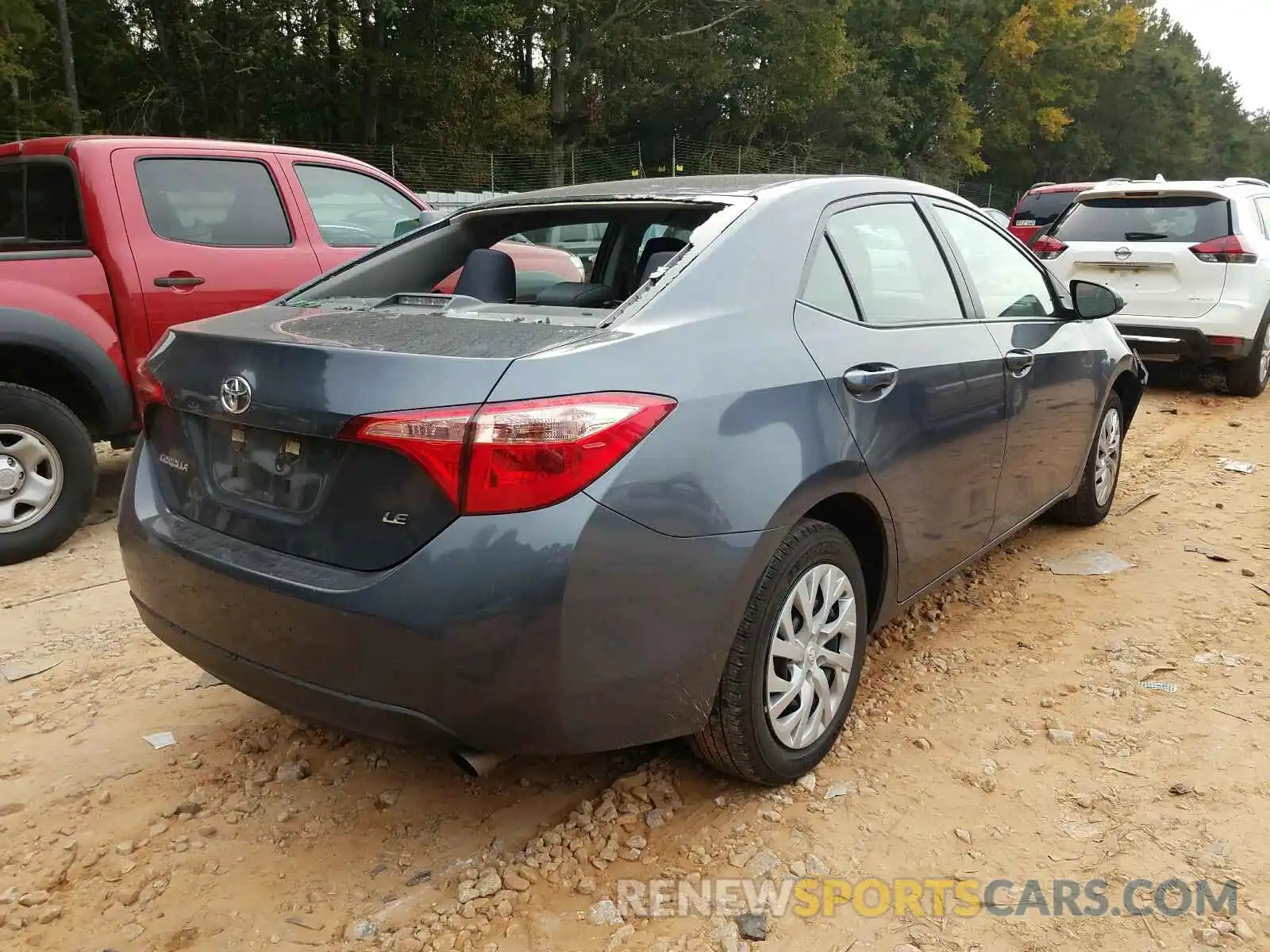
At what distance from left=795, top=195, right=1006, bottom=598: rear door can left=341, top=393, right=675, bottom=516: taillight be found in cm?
82

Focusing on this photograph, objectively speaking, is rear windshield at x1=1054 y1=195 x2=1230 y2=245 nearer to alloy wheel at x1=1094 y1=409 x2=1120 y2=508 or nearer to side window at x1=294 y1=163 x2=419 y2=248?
alloy wheel at x1=1094 y1=409 x2=1120 y2=508

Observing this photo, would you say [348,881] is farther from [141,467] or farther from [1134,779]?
[1134,779]

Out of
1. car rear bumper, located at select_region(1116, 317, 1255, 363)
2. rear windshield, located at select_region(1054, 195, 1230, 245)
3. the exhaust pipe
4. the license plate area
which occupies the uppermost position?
rear windshield, located at select_region(1054, 195, 1230, 245)

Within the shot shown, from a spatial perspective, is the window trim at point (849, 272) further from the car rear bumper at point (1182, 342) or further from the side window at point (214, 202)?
the car rear bumper at point (1182, 342)

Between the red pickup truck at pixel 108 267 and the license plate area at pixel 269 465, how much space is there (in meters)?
1.49

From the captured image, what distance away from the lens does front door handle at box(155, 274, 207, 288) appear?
4777 millimetres

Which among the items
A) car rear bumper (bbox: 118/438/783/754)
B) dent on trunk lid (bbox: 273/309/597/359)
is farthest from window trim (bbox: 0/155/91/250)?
car rear bumper (bbox: 118/438/783/754)

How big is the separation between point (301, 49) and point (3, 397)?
25753mm

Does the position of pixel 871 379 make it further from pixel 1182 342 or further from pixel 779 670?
pixel 1182 342

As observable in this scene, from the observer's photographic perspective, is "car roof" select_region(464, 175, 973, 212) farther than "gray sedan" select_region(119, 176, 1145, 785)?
Yes

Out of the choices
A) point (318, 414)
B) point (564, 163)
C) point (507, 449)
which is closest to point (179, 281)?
point (318, 414)

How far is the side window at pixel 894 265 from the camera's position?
294 cm

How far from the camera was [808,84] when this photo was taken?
3734cm

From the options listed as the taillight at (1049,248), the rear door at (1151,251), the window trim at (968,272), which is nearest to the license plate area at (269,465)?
the window trim at (968,272)
